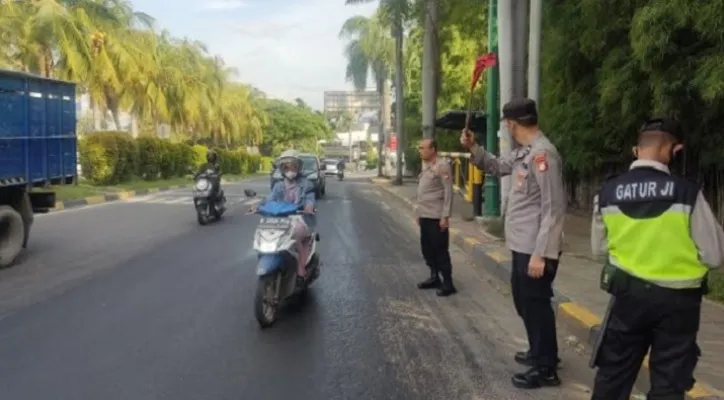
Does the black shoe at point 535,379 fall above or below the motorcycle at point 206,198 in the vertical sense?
below

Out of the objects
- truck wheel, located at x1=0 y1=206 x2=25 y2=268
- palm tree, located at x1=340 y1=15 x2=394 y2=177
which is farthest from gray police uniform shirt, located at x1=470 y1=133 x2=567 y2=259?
palm tree, located at x1=340 y1=15 x2=394 y2=177

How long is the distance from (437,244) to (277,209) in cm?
222

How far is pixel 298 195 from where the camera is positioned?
7.86 m

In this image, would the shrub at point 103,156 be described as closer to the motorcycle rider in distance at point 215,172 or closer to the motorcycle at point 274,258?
the motorcycle rider in distance at point 215,172

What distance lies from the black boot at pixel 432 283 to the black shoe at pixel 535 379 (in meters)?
3.81

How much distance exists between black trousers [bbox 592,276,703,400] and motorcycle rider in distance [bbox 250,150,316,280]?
4.22 metres

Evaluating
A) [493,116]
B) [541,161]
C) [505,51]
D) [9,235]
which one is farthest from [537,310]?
[493,116]

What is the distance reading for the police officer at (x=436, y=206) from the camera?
28.5 feet

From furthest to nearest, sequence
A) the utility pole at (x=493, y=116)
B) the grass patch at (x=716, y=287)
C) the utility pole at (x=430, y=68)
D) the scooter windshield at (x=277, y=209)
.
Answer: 1. the utility pole at (x=430, y=68)
2. the utility pole at (x=493, y=116)
3. the grass patch at (x=716, y=287)
4. the scooter windshield at (x=277, y=209)

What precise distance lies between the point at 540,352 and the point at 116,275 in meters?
6.29

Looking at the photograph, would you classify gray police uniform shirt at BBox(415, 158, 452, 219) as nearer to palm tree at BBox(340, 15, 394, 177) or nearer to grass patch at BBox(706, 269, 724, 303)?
grass patch at BBox(706, 269, 724, 303)

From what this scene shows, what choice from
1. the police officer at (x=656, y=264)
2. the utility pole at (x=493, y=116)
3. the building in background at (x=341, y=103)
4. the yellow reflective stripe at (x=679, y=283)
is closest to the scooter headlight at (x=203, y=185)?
the utility pole at (x=493, y=116)

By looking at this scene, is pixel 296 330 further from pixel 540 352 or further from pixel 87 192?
pixel 87 192

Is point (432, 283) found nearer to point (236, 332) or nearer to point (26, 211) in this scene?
point (236, 332)
